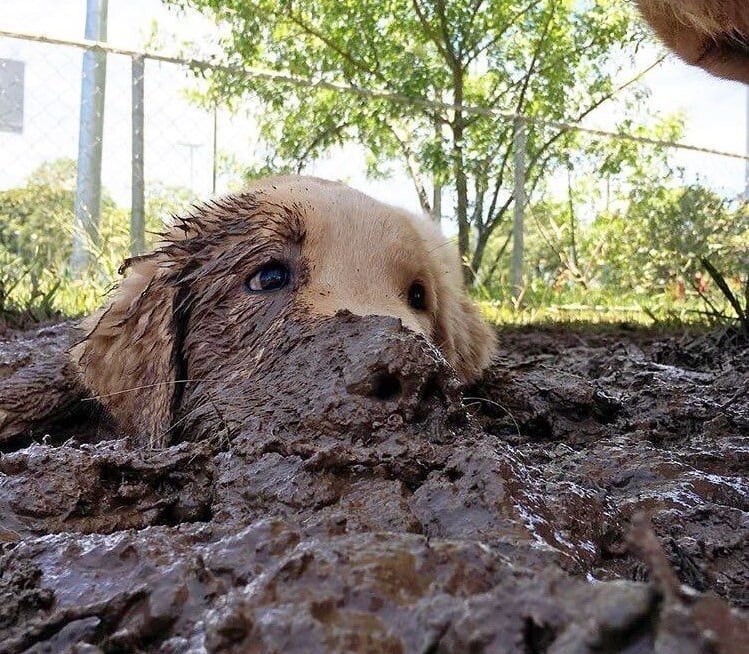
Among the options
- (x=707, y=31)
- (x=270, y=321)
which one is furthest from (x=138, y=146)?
(x=707, y=31)

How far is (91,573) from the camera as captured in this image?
1225mm

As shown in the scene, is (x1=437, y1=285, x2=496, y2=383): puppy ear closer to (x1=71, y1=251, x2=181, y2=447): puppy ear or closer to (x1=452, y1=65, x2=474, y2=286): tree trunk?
(x1=71, y1=251, x2=181, y2=447): puppy ear

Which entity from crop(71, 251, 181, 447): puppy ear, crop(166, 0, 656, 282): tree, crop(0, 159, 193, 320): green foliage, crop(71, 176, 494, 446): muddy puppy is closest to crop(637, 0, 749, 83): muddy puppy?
crop(71, 176, 494, 446): muddy puppy

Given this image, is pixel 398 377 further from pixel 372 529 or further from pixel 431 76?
pixel 431 76

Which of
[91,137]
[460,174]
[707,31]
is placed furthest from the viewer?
[460,174]

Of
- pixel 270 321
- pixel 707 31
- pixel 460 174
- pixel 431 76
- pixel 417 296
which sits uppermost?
pixel 431 76

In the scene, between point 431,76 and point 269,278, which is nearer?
point 269,278

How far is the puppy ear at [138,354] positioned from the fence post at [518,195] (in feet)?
25.7

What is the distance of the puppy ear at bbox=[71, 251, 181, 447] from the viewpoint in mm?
2414

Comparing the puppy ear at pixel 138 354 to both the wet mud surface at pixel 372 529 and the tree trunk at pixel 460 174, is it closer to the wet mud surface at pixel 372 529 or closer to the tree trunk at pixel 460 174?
the wet mud surface at pixel 372 529

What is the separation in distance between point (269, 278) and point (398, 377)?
0.91 meters

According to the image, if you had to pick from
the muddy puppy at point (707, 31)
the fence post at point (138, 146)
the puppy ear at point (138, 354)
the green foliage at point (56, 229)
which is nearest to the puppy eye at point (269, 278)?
the puppy ear at point (138, 354)

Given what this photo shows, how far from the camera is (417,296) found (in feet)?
9.89

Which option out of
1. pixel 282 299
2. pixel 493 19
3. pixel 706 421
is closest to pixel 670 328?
pixel 706 421
